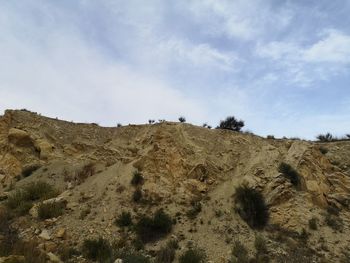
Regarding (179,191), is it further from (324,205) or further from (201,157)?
(324,205)

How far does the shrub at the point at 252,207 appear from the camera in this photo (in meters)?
16.5

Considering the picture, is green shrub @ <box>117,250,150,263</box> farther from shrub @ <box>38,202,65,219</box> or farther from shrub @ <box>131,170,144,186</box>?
shrub @ <box>131,170,144,186</box>

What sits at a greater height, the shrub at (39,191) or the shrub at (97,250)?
the shrub at (39,191)

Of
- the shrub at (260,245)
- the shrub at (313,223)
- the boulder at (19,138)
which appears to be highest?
the boulder at (19,138)

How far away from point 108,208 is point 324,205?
28.9ft

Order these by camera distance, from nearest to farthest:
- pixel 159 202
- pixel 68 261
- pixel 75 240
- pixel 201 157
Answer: pixel 68 261 < pixel 75 240 < pixel 159 202 < pixel 201 157

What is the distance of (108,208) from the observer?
1711 centimetres

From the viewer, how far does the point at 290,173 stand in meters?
18.2

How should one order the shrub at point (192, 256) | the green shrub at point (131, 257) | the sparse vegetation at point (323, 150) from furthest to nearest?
the sparse vegetation at point (323, 150) < the shrub at point (192, 256) < the green shrub at point (131, 257)

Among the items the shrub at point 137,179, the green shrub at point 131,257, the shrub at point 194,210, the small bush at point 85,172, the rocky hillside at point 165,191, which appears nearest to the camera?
the green shrub at point 131,257

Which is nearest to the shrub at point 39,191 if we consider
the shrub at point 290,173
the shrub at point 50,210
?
the shrub at point 50,210

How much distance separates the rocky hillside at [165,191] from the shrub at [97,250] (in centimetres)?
6

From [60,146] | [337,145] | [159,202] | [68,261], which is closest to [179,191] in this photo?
[159,202]

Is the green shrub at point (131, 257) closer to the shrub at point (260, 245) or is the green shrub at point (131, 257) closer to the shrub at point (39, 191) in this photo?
the shrub at point (260, 245)
